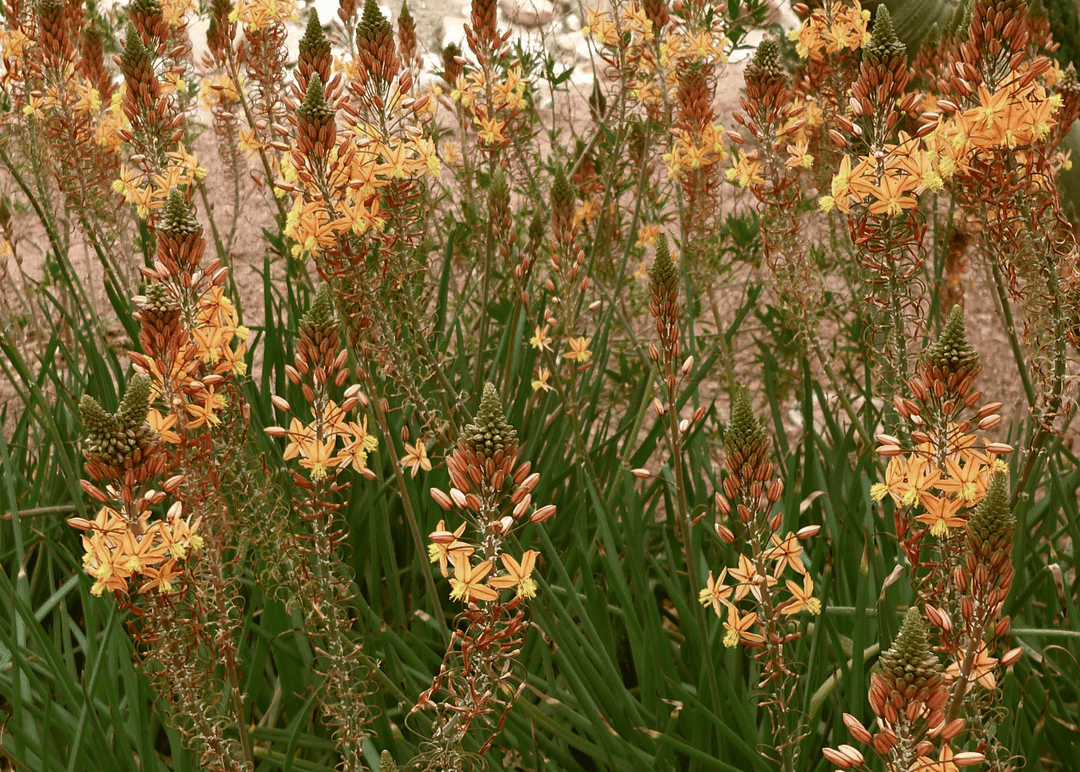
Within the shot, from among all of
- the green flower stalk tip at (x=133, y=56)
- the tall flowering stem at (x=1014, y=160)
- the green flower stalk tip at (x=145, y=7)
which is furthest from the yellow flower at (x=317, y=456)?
the green flower stalk tip at (x=145, y=7)

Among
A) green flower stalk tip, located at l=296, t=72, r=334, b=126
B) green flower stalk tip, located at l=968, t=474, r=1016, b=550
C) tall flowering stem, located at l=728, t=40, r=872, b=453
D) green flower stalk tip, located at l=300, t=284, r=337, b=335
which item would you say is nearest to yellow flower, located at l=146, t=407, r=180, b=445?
green flower stalk tip, located at l=300, t=284, r=337, b=335

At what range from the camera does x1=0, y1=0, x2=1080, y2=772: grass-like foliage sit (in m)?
1.53

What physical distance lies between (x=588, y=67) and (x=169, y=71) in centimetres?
523

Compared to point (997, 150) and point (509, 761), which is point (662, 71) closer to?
point (997, 150)

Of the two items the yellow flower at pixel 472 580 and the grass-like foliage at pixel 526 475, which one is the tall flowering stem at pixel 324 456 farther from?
the yellow flower at pixel 472 580

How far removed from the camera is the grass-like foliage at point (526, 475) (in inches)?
60.2

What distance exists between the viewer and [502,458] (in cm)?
139

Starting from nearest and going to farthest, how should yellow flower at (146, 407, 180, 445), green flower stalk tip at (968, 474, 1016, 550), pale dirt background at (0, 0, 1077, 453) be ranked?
green flower stalk tip at (968, 474, 1016, 550)
yellow flower at (146, 407, 180, 445)
pale dirt background at (0, 0, 1077, 453)

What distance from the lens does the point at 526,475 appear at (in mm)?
1728

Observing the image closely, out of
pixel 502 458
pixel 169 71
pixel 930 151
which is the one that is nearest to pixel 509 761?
pixel 502 458

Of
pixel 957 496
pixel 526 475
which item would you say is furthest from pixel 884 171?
pixel 526 475

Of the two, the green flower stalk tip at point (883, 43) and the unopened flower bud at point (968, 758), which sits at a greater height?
the green flower stalk tip at point (883, 43)

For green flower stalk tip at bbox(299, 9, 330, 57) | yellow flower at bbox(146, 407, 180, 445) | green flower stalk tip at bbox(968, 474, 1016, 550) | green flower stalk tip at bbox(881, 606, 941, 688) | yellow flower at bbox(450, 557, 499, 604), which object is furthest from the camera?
green flower stalk tip at bbox(299, 9, 330, 57)

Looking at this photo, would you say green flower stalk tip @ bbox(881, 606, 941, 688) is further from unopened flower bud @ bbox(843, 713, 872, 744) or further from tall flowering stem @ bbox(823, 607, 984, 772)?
unopened flower bud @ bbox(843, 713, 872, 744)
